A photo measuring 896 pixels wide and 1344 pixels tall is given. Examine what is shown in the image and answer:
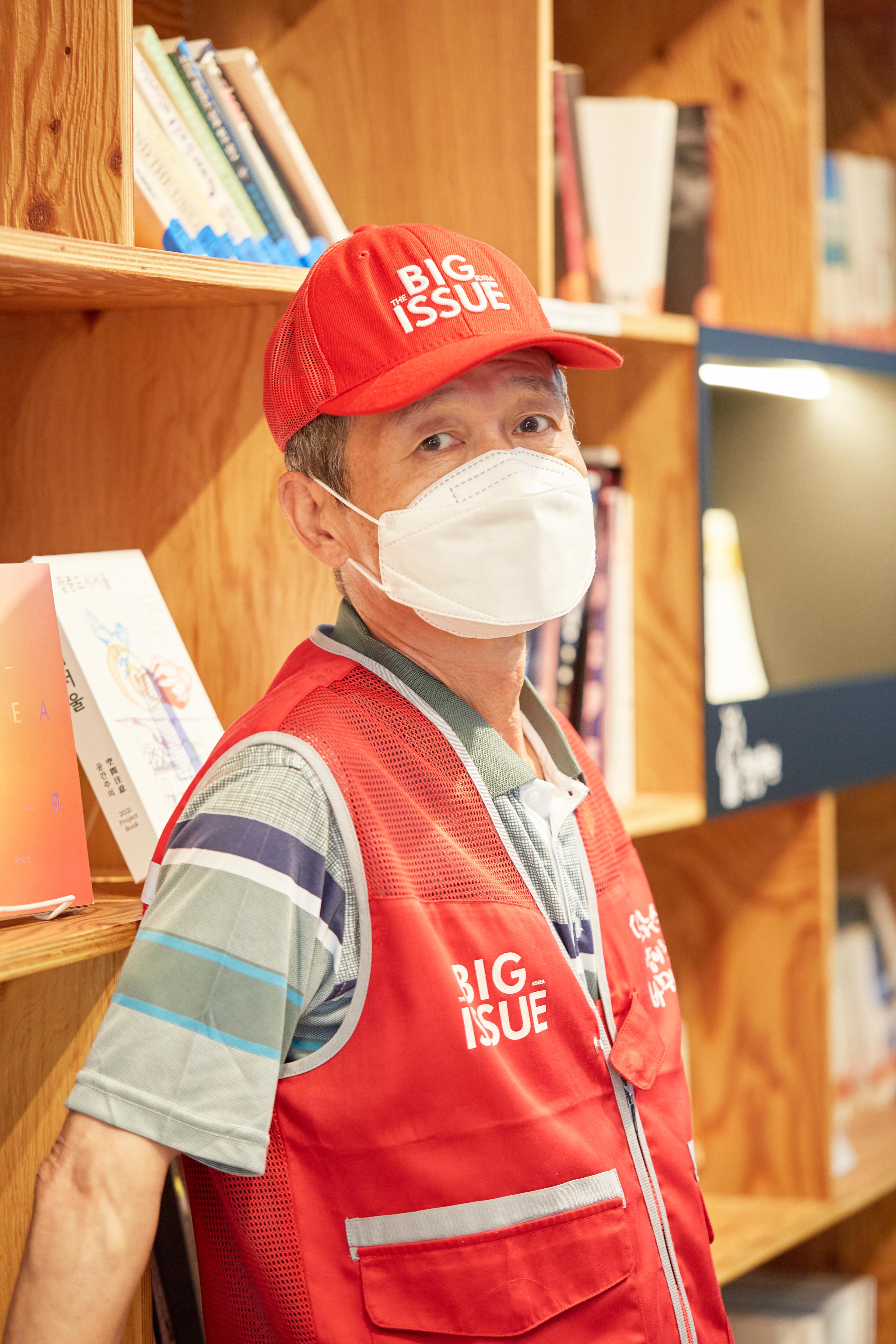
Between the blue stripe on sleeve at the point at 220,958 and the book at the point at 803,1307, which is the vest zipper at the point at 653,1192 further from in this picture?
the book at the point at 803,1307

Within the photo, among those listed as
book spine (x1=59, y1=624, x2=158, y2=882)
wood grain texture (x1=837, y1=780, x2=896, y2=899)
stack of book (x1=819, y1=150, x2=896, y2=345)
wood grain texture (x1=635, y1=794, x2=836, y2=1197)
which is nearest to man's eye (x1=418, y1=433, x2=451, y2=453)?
book spine (x1=59, y1=624, x2=158, y2=882)

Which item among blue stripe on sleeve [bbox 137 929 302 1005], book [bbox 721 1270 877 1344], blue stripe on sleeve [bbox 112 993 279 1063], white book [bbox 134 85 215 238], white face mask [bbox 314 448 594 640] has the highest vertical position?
white book [bbox 134 85 215 238]

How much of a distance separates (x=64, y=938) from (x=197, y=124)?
772mm

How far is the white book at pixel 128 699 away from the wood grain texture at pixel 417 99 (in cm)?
55

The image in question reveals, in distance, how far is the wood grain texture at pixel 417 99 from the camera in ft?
4.72

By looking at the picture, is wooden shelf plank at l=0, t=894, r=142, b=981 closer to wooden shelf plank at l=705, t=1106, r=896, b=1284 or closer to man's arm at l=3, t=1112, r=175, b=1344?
man's arm at l=3, t=1112, r=175, b=1344

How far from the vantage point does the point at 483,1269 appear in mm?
955

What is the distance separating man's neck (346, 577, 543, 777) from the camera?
43.1 inches

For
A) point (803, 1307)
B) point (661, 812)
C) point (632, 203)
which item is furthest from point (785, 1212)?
point (632, 203)

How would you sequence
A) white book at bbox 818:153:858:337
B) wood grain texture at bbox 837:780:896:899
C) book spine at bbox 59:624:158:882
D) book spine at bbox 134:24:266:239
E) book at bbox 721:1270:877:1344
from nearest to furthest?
1. book spine at bbox 59:624:158:882
2. book spine at bbox 134:24:266:239
3. book at bbox 721:1270:877:1344
4. white book at bbox 818:153:858:337
5. wood grain texture at bbox 837:780:896:899

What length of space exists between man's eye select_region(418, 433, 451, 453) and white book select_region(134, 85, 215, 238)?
38cm

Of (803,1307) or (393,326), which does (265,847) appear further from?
(803,1307)

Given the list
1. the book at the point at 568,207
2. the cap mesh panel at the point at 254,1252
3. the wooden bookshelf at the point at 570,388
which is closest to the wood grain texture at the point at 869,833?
the wooden bookshelf at the point at 570,388

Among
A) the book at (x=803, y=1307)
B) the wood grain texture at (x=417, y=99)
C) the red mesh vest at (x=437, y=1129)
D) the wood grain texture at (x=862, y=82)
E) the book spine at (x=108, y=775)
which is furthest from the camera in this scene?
the wood grain texture at (x=862, y=82)
